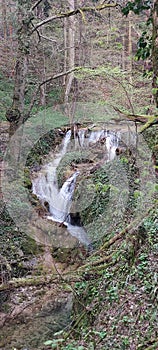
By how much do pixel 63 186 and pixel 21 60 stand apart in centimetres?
418

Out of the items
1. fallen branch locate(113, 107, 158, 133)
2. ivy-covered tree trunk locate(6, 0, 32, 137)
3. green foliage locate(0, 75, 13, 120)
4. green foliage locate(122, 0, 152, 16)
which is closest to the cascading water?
ivy-covered tree trunk locate(6, 0, 32, 137)

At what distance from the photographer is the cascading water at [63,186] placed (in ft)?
31.7

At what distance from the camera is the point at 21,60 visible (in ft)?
33.7

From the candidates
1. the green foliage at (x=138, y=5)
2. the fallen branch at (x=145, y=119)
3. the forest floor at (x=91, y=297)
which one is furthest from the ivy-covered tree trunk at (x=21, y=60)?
the fallen branch at (x=145, y=119)

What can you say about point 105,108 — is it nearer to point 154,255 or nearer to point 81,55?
point 81,55

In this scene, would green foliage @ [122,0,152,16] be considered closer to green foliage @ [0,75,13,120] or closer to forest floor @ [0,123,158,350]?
forest floor @ [0,123,158,350]

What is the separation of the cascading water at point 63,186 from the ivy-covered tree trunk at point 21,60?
202cm

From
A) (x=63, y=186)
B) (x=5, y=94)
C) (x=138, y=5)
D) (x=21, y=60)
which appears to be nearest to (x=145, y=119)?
(x=138, y=5)

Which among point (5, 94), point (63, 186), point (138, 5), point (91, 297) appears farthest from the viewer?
point (5, 94)

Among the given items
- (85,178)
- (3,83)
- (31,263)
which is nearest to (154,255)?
(31,263)

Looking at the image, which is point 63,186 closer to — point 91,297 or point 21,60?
point 21,60

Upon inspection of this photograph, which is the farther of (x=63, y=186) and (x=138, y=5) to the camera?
(x=63, y=186)

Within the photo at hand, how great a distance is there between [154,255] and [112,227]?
2.86 m

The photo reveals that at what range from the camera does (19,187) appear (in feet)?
30.8
